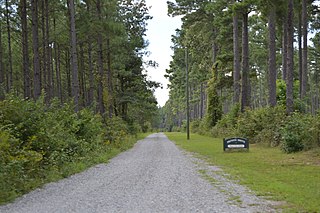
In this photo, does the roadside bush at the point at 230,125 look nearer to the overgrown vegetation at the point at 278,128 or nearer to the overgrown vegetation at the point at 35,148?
the overgrown vegetation at the point at 278,128

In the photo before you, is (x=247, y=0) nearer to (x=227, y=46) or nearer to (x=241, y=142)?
(x=241, y=142)

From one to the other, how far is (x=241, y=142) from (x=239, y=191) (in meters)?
10.9

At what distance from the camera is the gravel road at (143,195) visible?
673 centimetres

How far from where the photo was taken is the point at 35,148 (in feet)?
36.3

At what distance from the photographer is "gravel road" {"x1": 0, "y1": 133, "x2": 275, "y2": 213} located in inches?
Answer: 265

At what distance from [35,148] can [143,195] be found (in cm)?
453

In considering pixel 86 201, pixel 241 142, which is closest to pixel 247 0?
pixel 241 142

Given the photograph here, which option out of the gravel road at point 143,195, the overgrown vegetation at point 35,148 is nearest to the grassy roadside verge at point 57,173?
the overgrown vegetation at point 35,148

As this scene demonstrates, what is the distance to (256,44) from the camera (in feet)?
182

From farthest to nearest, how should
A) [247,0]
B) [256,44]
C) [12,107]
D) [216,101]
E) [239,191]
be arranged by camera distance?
[256,44] < [216,101] < [247,0] < [12,107] < [239,191]

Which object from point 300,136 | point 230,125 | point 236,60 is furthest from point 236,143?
point 236,60

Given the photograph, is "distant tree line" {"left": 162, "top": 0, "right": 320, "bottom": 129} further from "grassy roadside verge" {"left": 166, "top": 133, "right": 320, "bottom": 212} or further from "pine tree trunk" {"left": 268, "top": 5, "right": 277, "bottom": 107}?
"grassy roadside verge" {"left": 166, "top": 133, "right": 320, "bottom": 212}

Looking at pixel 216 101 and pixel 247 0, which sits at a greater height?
pixel 247 0

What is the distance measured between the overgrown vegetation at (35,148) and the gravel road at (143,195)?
1.40ft
